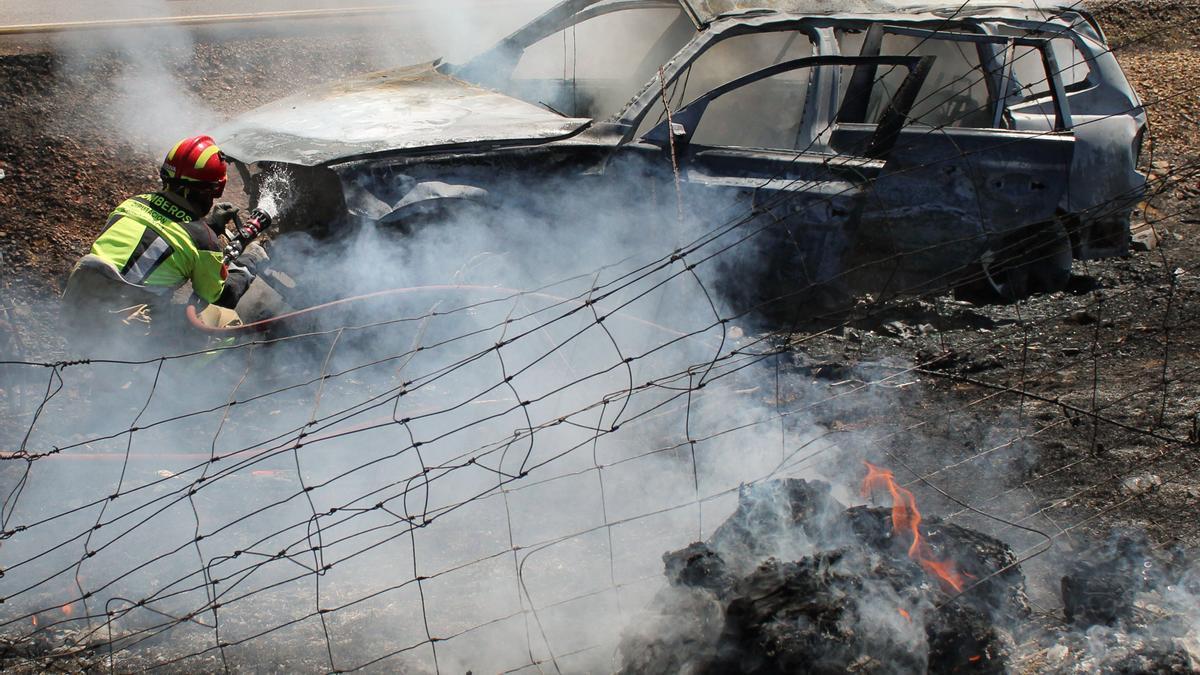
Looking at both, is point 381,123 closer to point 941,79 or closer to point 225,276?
point 225,276

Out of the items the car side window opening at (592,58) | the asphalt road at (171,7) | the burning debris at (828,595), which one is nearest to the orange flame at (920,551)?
the burning debris at (828,595)

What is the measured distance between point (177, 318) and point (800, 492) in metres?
3.34

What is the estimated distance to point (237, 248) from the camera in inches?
181

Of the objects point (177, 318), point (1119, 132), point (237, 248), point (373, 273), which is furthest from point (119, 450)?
point (1119, 132)

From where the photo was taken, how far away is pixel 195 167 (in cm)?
434

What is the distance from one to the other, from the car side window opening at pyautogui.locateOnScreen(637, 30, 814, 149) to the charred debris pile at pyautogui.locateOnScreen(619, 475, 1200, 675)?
288cm

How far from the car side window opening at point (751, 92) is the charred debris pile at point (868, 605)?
2877 mm

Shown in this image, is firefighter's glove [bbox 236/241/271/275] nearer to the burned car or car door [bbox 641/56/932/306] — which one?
the burned car

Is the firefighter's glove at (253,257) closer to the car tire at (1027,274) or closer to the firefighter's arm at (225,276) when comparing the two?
the firefighter's arm at (225,276)

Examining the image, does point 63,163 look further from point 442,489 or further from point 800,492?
point 800,492

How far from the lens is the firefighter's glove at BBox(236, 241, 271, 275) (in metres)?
4.64

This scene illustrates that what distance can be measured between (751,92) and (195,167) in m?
3.37

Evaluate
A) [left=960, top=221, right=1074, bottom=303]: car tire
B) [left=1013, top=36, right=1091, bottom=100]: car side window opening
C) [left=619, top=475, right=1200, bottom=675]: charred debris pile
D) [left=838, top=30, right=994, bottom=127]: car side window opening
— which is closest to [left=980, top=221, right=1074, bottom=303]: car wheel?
[left=960, top=221, right=1074, bottom=303]: car tire

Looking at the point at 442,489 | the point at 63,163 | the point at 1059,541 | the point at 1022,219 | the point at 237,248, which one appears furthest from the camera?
the point at 63,163
